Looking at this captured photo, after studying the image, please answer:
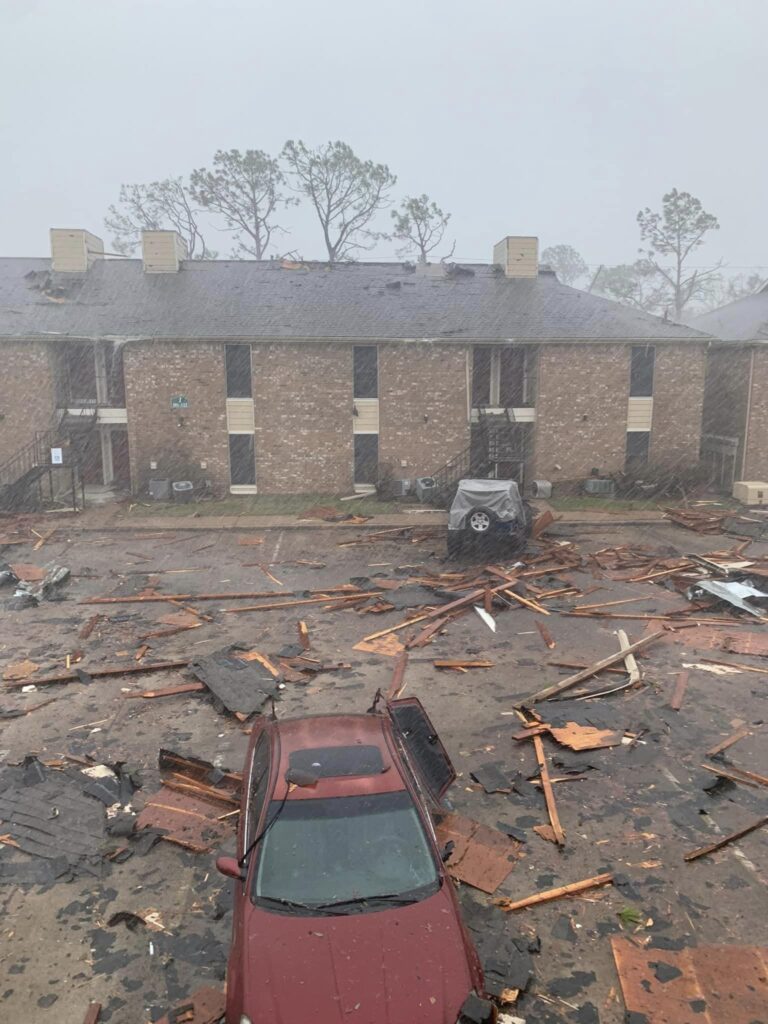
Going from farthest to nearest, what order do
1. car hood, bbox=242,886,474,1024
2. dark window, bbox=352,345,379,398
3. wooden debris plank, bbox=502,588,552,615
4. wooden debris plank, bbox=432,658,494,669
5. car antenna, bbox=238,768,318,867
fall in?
dark window, bbox=352,345,379,398 < wooden debris plank, bbox=502,588,552,615 < wooden debris plank, bbox=432,658,494,669 < car antenna, bbox=238,768,318,867 < car hood, bbox=242,886,474,1024

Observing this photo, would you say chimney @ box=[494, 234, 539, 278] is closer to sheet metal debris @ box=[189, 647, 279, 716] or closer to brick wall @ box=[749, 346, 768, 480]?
brick wall @ box=[749, 346, 768, 480]

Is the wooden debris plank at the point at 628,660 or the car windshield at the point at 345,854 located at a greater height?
the car windshield at the point at 345,854

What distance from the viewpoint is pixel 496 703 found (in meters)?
9.98

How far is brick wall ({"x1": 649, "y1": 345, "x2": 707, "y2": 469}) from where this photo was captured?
26.9m

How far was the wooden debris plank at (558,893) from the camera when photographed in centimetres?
598

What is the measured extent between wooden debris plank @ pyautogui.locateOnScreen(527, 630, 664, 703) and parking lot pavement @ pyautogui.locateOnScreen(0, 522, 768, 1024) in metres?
0.19

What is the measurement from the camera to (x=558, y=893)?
6.10 m

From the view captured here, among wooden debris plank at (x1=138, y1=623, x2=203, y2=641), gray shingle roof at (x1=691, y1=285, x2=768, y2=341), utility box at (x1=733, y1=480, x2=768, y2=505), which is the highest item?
gray shingle roof at (x1=691, y1=285, x2=768, y2=341)

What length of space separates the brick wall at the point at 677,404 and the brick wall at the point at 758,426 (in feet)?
5.74

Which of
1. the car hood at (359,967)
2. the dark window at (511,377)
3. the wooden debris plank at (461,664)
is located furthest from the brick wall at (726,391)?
the car hood at (359,967)

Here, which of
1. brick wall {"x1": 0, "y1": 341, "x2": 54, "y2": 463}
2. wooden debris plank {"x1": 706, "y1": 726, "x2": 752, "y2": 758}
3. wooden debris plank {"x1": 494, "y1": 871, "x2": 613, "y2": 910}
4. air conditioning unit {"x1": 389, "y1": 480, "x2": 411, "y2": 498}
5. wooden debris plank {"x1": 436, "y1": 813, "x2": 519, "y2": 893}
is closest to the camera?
wooden debris plank {"x1": 494, "y1": 871, "x2": 613, "y2": 910}

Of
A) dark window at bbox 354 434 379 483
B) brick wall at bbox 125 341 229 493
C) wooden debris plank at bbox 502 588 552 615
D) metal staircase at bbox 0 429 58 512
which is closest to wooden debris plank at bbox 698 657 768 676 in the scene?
wooden debris plank at bbox 502 588 552 615

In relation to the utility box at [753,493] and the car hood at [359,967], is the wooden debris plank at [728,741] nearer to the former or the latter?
the car hood at [359,967]

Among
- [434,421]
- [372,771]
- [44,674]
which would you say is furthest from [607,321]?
[372,771]
